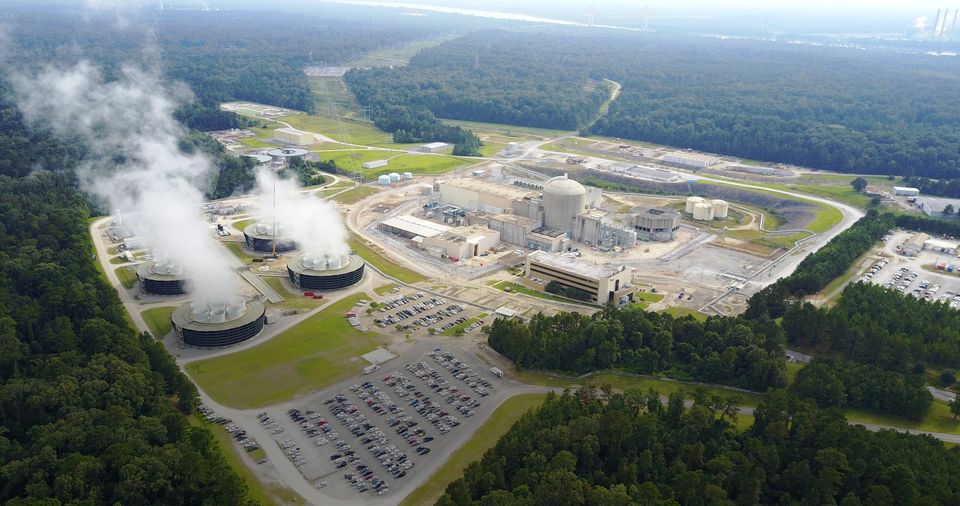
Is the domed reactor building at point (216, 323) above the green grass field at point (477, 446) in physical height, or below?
above

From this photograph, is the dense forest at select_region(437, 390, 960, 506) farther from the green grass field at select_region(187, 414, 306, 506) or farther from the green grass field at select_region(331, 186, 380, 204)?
the green grass field at select_region(331, 186, 380, 204)

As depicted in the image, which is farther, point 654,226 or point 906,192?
point 906,192

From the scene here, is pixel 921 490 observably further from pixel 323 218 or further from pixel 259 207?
pixel 259 207

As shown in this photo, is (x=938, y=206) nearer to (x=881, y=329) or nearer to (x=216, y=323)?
(x=881, y=329)

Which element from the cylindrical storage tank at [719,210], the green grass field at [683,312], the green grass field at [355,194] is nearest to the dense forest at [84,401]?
the green grass field at [355,194]

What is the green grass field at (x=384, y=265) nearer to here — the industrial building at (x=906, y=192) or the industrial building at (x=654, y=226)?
the industrial building at (x=654, y=226)

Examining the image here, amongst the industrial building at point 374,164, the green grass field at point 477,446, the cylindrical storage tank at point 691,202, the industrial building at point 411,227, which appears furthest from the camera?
the industrial building at point 374,164

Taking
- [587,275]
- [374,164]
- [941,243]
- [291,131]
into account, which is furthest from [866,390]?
[291,131]
